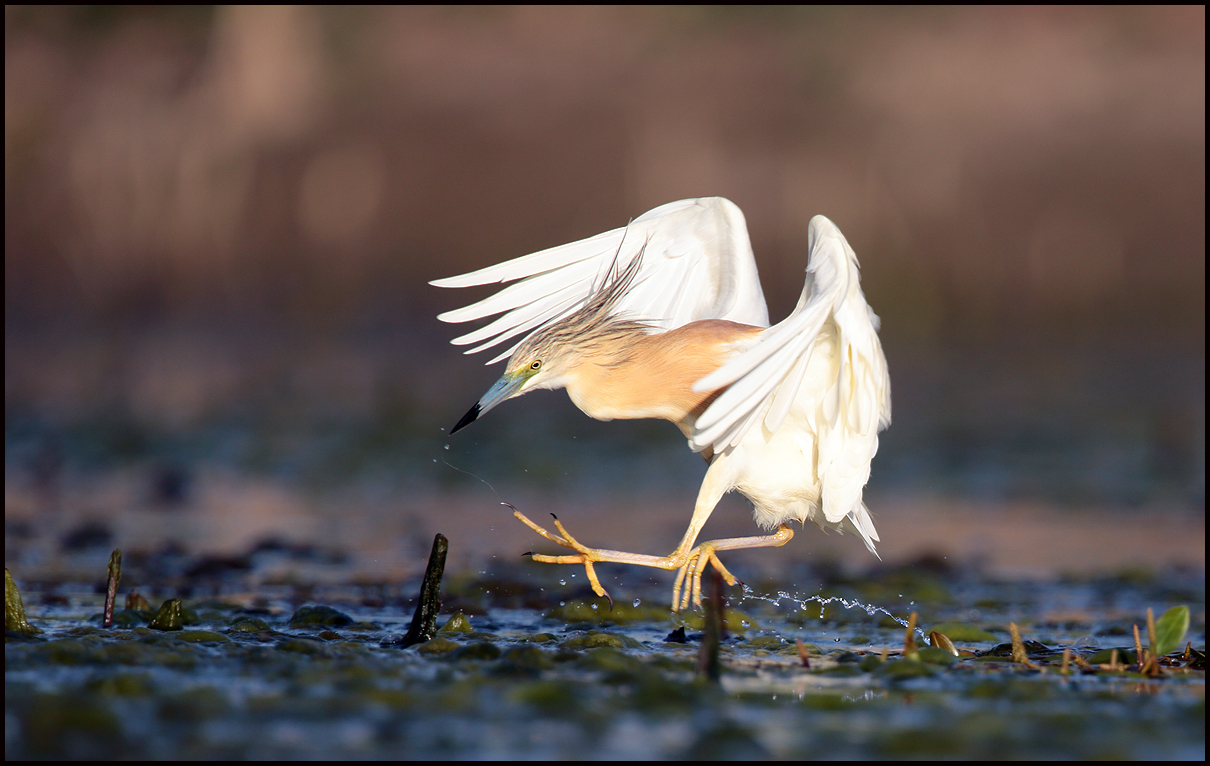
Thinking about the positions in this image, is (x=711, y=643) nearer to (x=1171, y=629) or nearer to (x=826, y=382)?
(x=826, y=382)

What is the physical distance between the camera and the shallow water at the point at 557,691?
437 cm

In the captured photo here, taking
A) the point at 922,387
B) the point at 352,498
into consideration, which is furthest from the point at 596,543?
the point at 922,387

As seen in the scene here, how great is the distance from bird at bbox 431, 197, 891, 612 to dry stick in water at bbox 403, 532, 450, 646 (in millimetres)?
429

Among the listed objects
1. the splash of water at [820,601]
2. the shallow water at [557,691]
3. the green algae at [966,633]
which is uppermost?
the splash of water at [820,601]

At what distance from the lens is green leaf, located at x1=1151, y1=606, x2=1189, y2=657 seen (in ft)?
19.0

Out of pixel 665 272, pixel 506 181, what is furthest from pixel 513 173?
pixel 665 272

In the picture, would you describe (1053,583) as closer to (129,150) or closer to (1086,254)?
(1086,254)

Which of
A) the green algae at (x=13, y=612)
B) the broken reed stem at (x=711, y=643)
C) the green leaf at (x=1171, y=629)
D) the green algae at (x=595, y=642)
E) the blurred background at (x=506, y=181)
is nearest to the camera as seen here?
the broken reed stem at (x=711, y=643)

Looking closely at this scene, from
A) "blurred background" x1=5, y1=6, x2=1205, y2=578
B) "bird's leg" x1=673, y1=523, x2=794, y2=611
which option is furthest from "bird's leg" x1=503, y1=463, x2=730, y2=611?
"blurred background" x1=5, y1=6, x2=1205, y2=578

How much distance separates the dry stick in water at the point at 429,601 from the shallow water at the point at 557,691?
4.3 inches

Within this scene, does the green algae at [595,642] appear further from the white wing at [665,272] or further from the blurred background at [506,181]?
the blurred background at [506,181]

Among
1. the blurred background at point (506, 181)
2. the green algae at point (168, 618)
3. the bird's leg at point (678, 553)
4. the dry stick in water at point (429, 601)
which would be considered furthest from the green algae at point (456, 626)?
the blurred background at point (506, 181)

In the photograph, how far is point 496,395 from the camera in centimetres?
616

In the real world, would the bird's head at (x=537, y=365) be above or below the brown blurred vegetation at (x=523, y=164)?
below
